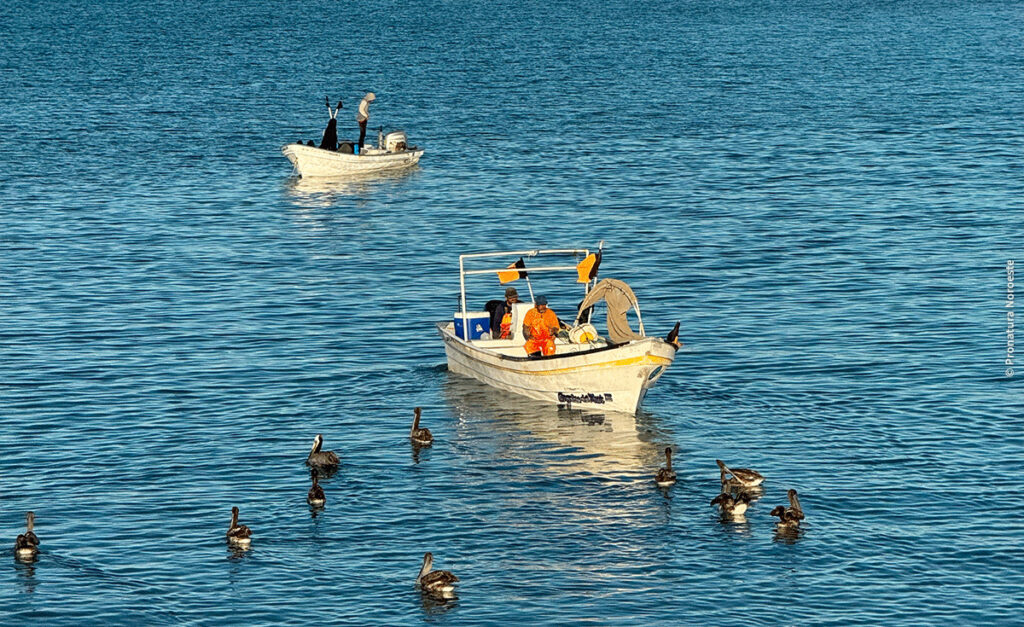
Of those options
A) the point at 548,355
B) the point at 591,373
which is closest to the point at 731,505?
the point at 591,373

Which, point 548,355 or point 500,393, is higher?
point 548,355

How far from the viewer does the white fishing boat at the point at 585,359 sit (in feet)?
146

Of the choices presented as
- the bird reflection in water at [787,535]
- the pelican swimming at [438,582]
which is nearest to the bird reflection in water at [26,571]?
the pelican swimming at [438,582]

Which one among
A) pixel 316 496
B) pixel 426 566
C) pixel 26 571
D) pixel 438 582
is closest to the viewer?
pixel 438 582

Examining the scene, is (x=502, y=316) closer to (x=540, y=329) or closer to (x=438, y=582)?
(x=540, y=329)

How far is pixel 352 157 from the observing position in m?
88.8

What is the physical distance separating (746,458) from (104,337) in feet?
81.4

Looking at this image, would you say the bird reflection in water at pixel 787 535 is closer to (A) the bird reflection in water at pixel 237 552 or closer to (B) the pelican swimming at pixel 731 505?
(B) the pelican swimming at pixel 731 505

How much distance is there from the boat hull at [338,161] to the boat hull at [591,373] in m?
41.4

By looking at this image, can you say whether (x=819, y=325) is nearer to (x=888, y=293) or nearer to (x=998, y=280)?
(x=888, y=293)

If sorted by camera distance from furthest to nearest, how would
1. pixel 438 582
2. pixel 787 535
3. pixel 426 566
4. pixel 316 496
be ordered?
pixel 316 496
pixel 787 535
pixel 426 566
pixel 438 582

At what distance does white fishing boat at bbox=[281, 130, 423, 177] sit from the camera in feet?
287

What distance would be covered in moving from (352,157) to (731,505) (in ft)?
180

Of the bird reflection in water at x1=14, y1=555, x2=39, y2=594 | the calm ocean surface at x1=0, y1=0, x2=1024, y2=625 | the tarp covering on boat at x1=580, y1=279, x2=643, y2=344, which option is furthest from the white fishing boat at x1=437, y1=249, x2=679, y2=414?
the bird reflection in water at x1=14, y1=555, x2=39, y2=594
